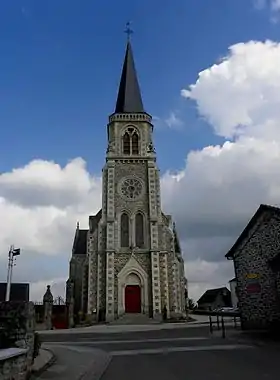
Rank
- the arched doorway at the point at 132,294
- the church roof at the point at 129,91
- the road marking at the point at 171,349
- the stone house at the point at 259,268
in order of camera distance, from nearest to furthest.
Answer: the road marking at the point at 171,349
the stone house at the point at 259,268
the arched doorway at the point at 132,294
the church roof at the point at 129,91

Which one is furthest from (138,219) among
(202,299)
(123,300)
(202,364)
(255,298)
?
(202,299)

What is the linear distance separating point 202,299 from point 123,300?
1939 inches

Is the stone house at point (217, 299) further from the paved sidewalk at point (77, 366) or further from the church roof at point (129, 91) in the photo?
the paved sidewalk at point (77, 366)

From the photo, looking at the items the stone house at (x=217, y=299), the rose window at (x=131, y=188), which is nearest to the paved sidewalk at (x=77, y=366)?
the rose window at (x=131, y=188)

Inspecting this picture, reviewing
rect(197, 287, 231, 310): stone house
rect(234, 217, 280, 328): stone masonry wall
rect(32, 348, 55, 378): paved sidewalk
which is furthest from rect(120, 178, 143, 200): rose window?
rect(197, 287, 231, 310): stone house

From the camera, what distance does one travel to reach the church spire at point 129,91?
1941 inches

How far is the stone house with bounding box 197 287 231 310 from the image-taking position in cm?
7862

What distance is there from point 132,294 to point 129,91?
2463 centimetres

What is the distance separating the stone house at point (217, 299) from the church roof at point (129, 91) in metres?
44.4

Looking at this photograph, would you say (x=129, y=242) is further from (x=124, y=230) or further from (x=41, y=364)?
Answer: (x=41, y=364)

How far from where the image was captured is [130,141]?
155ft

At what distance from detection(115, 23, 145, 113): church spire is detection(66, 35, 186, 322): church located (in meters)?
0.65

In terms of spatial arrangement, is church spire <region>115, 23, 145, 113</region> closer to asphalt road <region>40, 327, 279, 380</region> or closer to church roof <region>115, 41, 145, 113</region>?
church roof <region>115, 41, 145, 113</region>

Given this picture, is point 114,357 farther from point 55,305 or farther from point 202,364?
point 55,305
